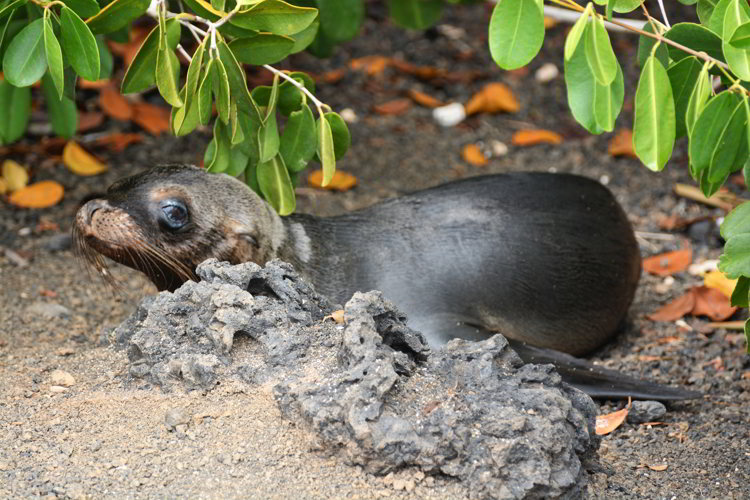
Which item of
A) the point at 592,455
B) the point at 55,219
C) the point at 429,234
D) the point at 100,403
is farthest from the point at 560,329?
the point at 55,219

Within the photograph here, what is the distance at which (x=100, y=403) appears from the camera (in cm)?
337

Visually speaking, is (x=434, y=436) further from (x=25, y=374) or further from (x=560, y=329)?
(x=560, y=329)

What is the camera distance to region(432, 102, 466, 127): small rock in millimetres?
7445

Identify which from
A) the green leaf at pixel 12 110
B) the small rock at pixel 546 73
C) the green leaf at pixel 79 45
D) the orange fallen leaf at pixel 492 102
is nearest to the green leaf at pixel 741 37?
the green leaf at pixel 79 45

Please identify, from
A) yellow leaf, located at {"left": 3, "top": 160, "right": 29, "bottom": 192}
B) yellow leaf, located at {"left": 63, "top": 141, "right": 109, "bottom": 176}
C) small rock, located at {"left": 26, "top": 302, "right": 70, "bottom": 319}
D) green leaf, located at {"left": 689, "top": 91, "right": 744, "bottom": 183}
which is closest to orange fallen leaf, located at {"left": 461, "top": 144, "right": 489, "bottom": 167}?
yellow leaf, located at {"left": 63, "top": 141, "right": 109, "bottom": 176}

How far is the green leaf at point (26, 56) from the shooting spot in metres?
3.55

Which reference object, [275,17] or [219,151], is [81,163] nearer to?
[219,151]

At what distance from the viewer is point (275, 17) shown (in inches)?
144

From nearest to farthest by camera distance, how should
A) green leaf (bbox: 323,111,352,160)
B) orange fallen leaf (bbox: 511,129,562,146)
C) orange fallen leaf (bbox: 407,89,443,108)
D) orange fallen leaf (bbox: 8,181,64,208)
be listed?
green leaf (bbox: 323,111,352,160) → orange fallen leaf (bbox: 8,181,64,208) → orange fallen leaf (bbox: 511,129,562,146) → orange fallen leaf (bbox: 407,89,443,108)

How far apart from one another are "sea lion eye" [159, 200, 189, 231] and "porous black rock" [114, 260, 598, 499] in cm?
77

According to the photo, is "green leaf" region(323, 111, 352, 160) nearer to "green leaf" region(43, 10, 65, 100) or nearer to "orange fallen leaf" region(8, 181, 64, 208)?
"green leaf" region(43, 10, 65, 100)

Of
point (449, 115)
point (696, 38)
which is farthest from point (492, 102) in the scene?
point (696, 38)

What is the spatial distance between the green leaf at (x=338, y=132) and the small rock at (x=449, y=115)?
129 inches

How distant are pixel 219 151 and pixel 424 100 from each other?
3.67 m
